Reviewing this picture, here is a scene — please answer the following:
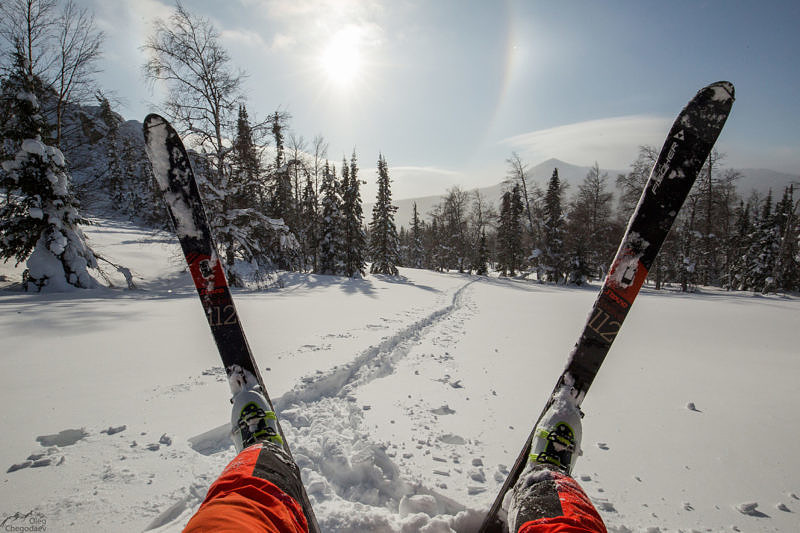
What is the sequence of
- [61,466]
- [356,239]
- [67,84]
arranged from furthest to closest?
[356,239], [67,84], [61,466]

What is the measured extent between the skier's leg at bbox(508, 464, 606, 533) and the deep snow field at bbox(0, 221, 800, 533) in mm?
424

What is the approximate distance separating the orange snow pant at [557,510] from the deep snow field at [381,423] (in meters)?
0.49

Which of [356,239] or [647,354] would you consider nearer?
[647,354]

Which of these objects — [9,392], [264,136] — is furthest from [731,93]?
[264,136]

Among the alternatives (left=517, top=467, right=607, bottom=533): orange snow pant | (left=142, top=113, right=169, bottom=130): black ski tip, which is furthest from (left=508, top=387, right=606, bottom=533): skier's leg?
(left=142, top=113, right=169, bottom=130): black ski tip

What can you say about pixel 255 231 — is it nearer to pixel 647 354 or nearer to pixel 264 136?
pixel 264 136

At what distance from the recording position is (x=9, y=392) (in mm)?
2562

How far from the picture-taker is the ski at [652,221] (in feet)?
8.11

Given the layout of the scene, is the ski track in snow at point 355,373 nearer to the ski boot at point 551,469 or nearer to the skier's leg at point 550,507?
the ski boot at point 551,469

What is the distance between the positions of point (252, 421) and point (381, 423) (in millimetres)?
1093

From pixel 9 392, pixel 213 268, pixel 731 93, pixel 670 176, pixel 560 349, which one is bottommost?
pixel 560 349

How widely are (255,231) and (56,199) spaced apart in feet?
18.1

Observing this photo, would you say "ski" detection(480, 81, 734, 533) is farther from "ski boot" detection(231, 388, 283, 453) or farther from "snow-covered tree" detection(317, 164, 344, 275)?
"snow-covered tree" detection(317, 164, 344, 275)

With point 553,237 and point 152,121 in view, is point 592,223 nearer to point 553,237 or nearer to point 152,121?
point 553,237
